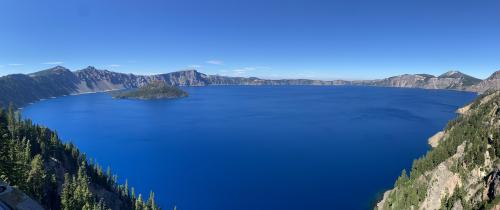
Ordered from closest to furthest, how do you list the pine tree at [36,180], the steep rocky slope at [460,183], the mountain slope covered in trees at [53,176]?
the mountain slope covered in trees at [53,176] → the pine tree at [36,180] → the steep rocky slope at [460,183]

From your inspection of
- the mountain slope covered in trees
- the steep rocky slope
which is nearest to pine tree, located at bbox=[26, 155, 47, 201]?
the mountain slope covered in trees

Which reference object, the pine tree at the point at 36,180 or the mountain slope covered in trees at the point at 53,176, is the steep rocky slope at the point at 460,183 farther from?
the pine tree at the point at 36,180

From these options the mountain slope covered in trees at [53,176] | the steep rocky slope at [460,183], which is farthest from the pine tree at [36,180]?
the steep rocky slope at [460,183]

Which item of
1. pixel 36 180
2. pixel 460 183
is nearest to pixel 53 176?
pixel 36 180

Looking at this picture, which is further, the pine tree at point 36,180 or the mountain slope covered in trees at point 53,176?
the pine tree at point 36,180

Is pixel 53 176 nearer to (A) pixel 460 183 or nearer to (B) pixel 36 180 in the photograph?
(B) pixel 36 180

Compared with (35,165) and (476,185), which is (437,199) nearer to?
(476,185)

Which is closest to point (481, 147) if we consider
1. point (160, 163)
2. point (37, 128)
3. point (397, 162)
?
point (397, 162)

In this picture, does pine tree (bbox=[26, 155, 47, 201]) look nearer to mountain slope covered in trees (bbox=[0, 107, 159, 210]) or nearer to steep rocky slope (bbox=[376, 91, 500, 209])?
mountain slope covered in trees (bbox=[0, 107, 159, 210])
